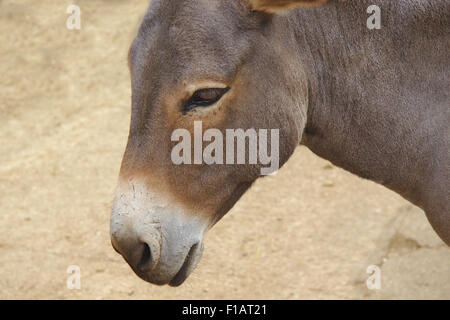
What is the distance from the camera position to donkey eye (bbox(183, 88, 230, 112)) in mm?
2564

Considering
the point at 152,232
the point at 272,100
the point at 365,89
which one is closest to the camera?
the point at 152,232

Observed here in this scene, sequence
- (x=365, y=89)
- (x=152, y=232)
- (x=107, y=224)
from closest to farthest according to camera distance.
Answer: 1. (x=152, y=232)
2. (x=365, y=89)
3. (x=107, y=224)

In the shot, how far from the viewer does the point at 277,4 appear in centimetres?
258

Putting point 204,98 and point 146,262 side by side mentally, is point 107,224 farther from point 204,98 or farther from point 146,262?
point 204,98

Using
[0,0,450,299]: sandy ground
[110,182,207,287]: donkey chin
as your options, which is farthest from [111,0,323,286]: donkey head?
[0,0,450,299]: sandy ground

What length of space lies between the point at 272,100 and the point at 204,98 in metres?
0.30

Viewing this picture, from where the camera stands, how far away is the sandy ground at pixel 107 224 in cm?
498

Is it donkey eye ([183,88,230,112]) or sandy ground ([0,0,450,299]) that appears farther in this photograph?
sandy ground ([0,0,450,299])

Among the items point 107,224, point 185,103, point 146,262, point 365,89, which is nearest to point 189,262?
point 146,262

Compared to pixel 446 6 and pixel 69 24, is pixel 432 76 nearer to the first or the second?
pixel 446 6

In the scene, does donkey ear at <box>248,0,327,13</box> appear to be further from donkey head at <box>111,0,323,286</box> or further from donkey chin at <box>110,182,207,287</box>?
donkey chin at <box>110,182,207,287</box>

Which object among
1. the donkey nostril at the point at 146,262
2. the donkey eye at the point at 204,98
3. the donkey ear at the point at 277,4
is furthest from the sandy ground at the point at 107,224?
the donkey ear at the point at 277,4

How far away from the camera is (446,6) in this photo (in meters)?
2.79
